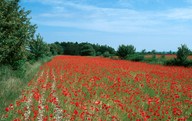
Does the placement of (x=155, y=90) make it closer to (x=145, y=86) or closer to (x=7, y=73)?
(x=145, y=86)

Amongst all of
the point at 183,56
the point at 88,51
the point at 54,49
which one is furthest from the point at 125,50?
the point at 54,49

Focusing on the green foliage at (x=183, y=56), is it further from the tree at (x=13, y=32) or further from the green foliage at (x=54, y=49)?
the green foliage at (x=54, y=49)

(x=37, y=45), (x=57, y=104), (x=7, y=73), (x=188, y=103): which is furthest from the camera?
(x=37, y=45)

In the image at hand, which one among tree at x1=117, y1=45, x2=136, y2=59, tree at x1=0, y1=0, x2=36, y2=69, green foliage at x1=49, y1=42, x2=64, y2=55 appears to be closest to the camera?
tree at x1=0, y1=0, x2=36, y2=69

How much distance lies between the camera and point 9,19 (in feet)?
45.6

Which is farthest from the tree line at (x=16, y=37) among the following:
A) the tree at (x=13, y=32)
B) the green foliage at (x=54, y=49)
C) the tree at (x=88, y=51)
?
the green foliage at (x=54, y=49)

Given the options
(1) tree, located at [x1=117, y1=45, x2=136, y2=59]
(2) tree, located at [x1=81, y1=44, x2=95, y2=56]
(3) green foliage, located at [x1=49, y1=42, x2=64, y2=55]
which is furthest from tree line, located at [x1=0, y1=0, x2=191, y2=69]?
(3) green foliage, located at [x1=49, y1=42, x2=64, y2=55]

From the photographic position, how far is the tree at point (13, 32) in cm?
1241

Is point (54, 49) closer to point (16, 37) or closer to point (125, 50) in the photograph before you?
point (125, 50)

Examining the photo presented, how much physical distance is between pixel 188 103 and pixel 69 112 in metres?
5.03

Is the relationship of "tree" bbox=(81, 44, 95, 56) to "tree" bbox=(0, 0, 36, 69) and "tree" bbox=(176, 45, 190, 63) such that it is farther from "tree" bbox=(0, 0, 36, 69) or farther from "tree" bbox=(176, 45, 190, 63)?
"tree" bbox=(0, 0, 36, 69)

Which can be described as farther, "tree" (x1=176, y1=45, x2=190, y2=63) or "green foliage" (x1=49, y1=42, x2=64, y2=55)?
"green foliage" (x1=49, y1=42, x2=64, y2=55)

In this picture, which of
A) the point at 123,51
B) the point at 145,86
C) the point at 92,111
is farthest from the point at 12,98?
the point at 123,51

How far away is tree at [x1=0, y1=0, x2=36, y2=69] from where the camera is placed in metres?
12.4
